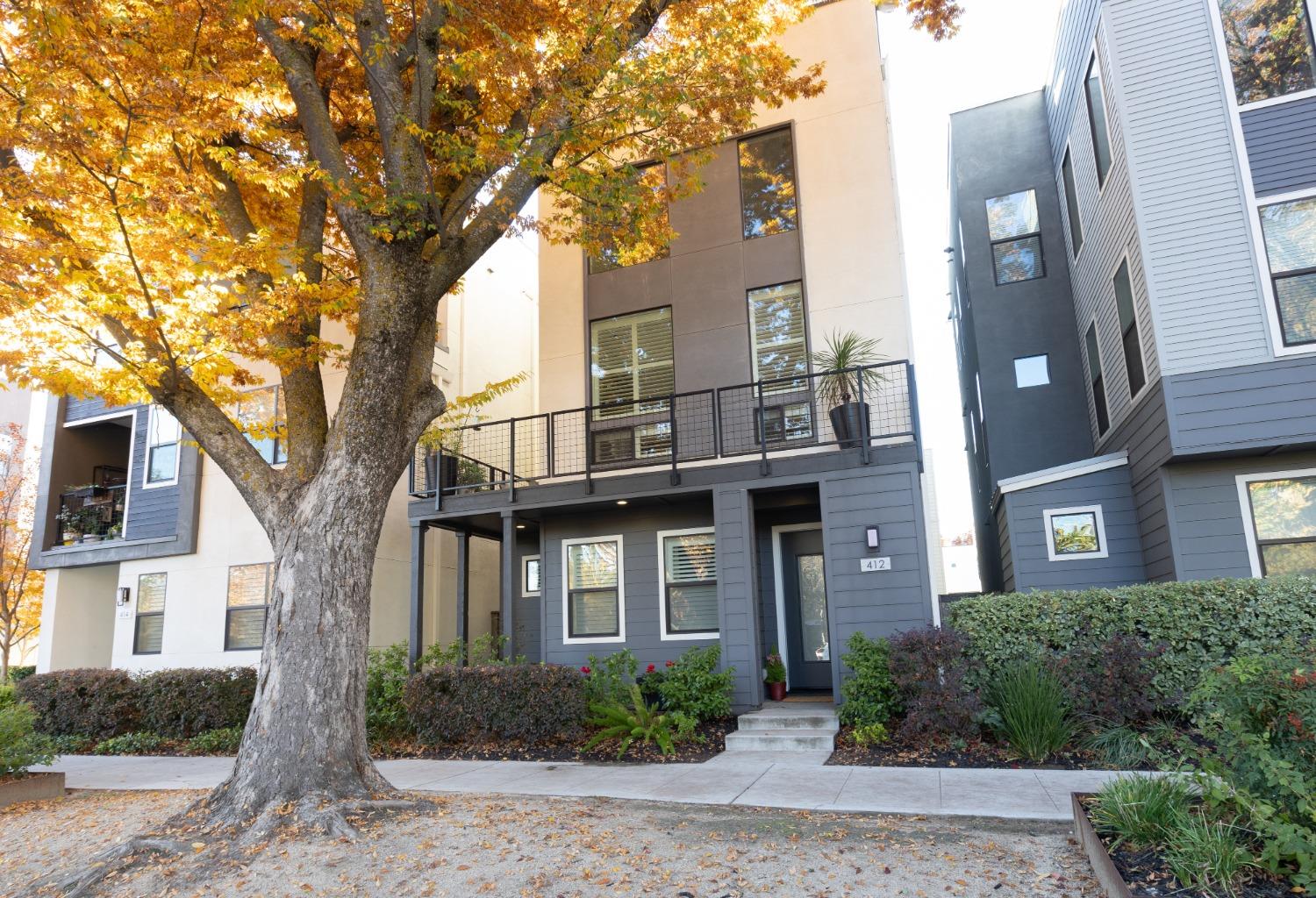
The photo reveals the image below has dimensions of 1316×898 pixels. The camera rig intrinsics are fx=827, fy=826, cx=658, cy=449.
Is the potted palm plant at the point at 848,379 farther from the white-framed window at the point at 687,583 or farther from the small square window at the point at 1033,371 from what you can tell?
the small square window at the point at 1033,371

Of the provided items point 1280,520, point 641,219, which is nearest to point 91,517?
point 641,219

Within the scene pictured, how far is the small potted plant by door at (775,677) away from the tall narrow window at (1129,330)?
210 inches

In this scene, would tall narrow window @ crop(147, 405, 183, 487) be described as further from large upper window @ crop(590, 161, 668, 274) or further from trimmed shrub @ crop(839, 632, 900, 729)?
trimmed shrub @ crop(839, 632, 900, 729)

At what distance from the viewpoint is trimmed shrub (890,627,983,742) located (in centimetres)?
732

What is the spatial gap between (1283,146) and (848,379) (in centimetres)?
488

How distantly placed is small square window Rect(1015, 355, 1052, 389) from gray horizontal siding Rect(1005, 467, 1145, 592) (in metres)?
3.31

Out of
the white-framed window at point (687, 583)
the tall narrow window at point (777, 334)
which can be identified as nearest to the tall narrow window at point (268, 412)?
the white-framed window at point (687, 583)

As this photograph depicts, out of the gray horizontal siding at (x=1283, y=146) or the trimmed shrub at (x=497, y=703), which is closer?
the gray horizontal siding at (x=1283, y=146)

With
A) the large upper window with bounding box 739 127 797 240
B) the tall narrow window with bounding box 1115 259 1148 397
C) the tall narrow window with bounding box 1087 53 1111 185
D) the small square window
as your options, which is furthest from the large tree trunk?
the small square window

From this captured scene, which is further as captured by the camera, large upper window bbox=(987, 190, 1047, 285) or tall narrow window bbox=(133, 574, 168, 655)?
tall narrow window bbox=(133, 574, 168, 655)

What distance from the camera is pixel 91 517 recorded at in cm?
1523

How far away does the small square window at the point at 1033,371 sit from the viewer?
1320 cm

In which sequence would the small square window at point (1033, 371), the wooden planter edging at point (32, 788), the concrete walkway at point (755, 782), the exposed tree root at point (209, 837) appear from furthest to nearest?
the small square window at point (1033, 371) → the wooden planter edging at point (32, 788) → the concrete walkway at point (755, 782) → the exposed tree root at point (209, 837)

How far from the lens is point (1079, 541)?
33.6 feet
